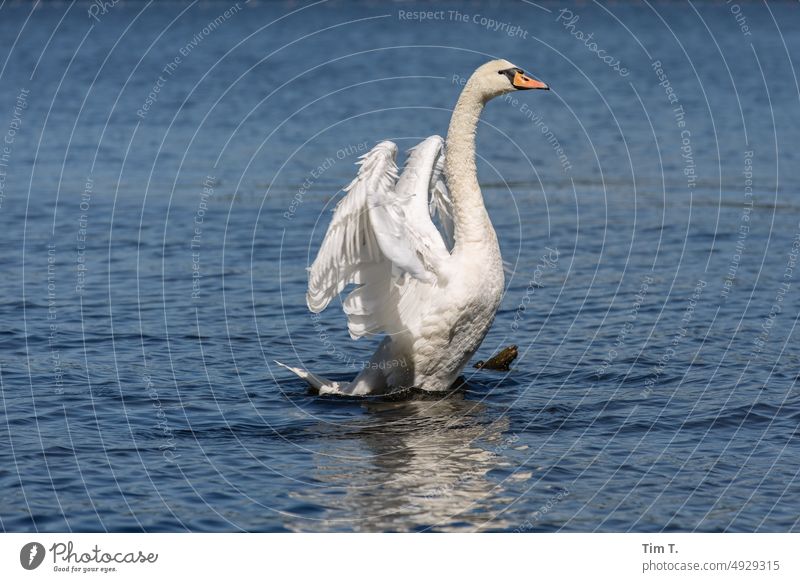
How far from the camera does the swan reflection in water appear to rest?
31.0 feet

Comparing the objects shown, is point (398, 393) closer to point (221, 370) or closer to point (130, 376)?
point (221, 370)

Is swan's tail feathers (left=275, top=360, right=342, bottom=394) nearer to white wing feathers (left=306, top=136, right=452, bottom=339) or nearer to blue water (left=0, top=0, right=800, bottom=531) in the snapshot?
blue water (left=0, top=0, right=800, bottom=531)

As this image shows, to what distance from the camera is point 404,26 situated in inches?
3145

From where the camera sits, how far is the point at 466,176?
1216 centimetres

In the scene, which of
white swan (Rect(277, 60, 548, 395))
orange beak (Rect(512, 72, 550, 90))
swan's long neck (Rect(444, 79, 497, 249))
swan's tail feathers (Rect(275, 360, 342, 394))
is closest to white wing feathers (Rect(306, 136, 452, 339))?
white swan (Rect(277, 60, 548, 395))

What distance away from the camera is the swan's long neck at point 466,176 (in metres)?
11.9

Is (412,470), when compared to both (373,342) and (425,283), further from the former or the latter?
(373,342)

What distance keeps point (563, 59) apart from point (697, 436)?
4163 centimetres

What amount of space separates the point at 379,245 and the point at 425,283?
1.22 metres

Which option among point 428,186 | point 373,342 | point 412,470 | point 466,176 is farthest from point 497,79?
point 412,470

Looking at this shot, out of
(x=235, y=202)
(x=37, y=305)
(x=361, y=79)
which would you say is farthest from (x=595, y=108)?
(x=37, y=305)

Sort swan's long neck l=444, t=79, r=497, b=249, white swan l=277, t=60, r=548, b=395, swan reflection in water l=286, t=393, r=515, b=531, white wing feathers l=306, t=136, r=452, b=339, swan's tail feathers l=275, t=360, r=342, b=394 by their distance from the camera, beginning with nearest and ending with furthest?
swan reflection in water l=286, t=393, r=515, b=531 → white wing feathers l=306, t=136, r=452, b=339 → white swan l=277, t=60, r=548, b=395 → swan's long neck l=444, t=79, r=497, b=249 → swan's tail feathers l=275, t=360, r=342, b=394

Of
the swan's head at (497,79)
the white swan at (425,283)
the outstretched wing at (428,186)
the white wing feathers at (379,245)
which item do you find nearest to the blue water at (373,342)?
the white swan at (425,283)

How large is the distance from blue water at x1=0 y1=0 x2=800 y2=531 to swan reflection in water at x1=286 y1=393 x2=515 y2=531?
0.03 metres
